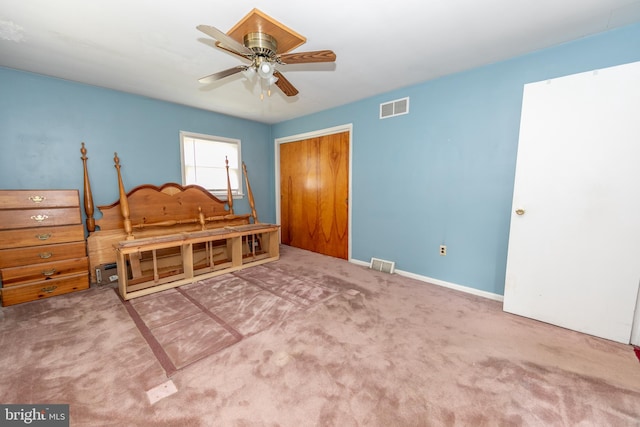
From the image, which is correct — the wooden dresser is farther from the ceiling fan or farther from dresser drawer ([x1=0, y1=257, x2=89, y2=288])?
the ceiling fan

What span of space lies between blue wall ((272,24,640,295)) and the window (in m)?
2.14

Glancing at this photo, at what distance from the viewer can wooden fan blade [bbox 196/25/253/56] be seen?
4.57 ft

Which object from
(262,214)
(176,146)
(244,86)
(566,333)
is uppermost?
(244,86)

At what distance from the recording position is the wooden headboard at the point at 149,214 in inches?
116

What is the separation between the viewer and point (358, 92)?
320 cm

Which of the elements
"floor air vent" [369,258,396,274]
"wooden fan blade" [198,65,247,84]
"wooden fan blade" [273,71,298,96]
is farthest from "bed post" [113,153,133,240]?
"floor air vent" [369,258,396,274]

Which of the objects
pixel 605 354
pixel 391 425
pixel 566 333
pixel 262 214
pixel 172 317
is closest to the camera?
A: pixel 391 425

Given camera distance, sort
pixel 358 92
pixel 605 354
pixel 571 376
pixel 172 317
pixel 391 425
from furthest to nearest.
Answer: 1. pixel 358 92
2. pixel 172 317
3. pixel 605 354
4. pixel 571 376
5. pixel 391 425

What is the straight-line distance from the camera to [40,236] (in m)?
2.47

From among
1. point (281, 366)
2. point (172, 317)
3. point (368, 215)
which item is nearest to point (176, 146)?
point (172, 317)

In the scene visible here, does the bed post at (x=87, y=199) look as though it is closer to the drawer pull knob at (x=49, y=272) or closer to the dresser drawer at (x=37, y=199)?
the dresser drawer at (x=37, y=199)

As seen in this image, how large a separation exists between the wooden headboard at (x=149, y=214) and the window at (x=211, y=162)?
243 millimetres

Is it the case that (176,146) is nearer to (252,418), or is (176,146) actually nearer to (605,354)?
(252,418)

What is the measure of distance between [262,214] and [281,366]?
3610mm
